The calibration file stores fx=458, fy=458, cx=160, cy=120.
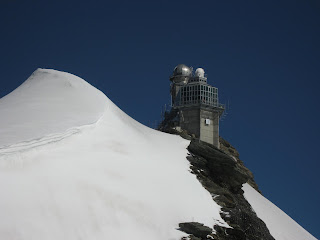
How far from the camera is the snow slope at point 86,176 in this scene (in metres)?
14.2

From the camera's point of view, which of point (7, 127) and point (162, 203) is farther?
point (7, 127)

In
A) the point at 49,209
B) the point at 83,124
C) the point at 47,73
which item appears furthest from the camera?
the point at 47,73

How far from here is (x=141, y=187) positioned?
18.8 metres

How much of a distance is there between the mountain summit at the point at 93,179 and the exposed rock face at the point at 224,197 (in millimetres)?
144

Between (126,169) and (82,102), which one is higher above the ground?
(82,102)

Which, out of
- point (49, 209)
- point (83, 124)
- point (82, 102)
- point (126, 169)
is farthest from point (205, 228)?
point (82, 102)

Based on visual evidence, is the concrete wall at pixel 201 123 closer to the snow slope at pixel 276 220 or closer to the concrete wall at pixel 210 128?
the concrete wall at pixel 210 128

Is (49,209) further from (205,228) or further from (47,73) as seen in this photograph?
(47,73)

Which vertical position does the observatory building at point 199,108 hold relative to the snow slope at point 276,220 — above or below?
above

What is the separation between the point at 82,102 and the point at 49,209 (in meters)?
12.0

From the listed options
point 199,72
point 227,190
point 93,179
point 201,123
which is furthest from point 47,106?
point 199,72

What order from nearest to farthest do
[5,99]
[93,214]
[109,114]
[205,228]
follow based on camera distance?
[93,214]
[205,228]
[109,114]
[5,99]

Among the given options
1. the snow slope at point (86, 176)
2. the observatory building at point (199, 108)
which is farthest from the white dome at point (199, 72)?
the snow slope at point (86, 176)

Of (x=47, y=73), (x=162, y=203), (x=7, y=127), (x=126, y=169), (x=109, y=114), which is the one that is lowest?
(x=162, y=203)
